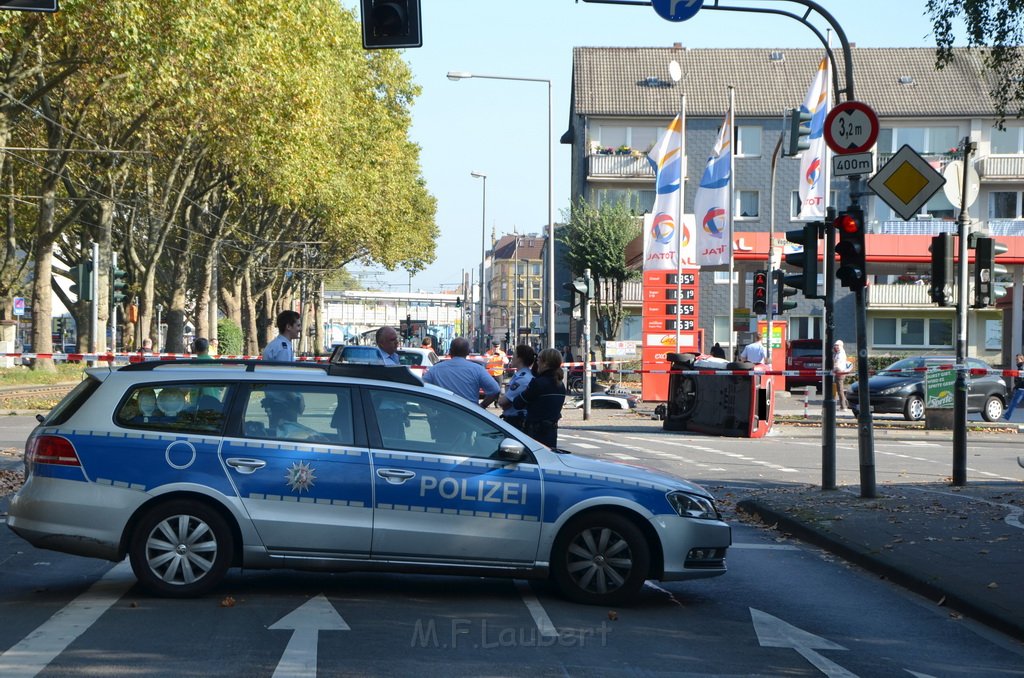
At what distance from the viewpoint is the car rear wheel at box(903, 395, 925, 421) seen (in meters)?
31.3

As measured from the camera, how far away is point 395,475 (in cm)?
854

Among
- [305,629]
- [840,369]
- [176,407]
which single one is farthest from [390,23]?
[840,369]

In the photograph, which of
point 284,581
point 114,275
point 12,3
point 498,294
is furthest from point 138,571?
point 498,294

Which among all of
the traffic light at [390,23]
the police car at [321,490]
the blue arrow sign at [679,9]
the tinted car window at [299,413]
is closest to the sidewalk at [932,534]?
the police car at [321,490]

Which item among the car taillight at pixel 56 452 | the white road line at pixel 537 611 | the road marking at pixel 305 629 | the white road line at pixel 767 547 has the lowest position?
the white road line at pixel 767 547

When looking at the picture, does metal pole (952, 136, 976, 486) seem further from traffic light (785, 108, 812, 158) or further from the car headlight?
traffic light (785, 108, 812, 158)

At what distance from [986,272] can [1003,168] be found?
51.4 m

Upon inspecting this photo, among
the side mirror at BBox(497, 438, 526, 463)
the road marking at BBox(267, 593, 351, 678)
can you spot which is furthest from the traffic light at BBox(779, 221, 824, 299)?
the road marking at BBox(267, 593, 351, 678)

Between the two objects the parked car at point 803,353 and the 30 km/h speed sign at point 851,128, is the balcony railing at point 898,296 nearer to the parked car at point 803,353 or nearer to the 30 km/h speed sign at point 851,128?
the parked car at point 803,353

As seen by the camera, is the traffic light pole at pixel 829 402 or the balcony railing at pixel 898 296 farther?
the balcony railing at pixel 898 296

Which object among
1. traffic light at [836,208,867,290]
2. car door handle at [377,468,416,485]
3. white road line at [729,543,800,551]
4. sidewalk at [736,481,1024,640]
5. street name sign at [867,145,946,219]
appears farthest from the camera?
traffic light at [836,208,867,290]

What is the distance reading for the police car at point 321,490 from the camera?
8.42 m

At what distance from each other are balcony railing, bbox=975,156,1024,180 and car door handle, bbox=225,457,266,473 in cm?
6044

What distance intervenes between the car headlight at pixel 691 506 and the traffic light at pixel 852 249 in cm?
611
